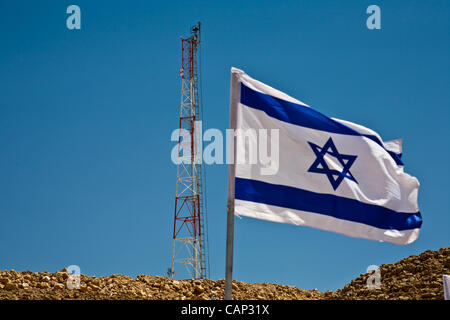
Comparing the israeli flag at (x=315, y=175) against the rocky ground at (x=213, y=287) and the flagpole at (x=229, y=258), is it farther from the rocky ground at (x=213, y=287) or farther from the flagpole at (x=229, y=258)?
the rocky ground at (x=213, y=287)

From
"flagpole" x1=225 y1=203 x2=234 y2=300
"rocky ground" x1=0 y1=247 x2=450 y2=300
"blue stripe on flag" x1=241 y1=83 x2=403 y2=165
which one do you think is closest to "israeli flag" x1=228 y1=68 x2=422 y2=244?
"blue stripe on flag" x1=241 y1=83 x2=403 y2=165

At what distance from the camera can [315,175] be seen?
388 inches

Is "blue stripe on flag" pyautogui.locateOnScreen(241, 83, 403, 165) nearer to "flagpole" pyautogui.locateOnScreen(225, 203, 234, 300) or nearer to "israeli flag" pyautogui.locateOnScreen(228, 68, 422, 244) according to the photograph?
"israeli flag" pyautogui.locateOnScreen(228, 68, 422, 244)

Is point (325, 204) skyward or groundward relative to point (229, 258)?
skyward

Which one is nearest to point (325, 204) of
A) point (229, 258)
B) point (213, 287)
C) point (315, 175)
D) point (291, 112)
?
point (315, 175)

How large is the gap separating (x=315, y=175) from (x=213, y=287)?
502 inches

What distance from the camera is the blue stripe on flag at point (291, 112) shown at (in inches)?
380

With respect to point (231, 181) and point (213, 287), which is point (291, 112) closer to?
point (231, 181)

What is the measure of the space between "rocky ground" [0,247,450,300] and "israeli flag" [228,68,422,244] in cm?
674

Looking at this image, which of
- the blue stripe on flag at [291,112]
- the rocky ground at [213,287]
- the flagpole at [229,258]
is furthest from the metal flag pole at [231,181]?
the rocky ground at [213,287]

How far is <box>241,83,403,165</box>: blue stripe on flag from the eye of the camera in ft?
31.7

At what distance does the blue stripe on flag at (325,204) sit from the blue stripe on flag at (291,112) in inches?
44.0
